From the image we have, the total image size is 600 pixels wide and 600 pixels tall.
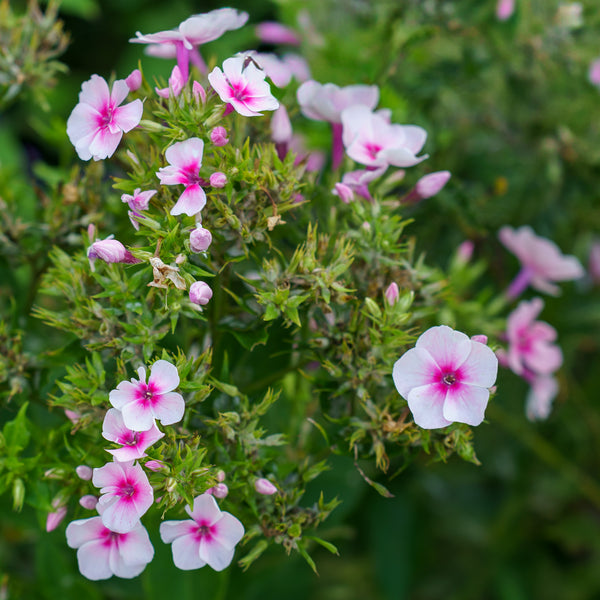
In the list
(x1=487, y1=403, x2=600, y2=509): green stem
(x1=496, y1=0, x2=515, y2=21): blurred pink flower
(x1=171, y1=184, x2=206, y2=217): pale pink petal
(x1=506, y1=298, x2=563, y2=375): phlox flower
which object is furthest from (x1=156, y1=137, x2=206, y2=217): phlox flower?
(x1=487, y1=403, x2=600, y2=509): green stem

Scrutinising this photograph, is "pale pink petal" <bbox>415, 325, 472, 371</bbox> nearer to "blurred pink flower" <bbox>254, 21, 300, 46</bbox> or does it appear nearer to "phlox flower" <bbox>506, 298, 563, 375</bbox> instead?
"phlox flower" <bbox>506, 298, 563, 375</bbox>

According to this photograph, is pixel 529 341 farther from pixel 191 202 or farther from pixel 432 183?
pixel 191 202

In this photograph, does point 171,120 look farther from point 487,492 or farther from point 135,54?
point 135,54

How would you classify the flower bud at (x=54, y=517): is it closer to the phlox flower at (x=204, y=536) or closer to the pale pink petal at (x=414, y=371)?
the phlox flower at (x=204, y=536)

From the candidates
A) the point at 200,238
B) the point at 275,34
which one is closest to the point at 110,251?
the point at 200,238

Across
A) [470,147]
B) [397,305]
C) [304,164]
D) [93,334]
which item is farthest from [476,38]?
[93,334]

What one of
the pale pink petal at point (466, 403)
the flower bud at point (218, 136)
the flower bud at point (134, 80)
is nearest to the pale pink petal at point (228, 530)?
the pale pink petal at point (466, 403)

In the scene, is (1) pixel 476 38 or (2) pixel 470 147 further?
(2) pixel 470 147
